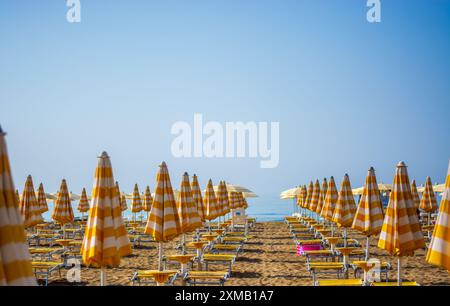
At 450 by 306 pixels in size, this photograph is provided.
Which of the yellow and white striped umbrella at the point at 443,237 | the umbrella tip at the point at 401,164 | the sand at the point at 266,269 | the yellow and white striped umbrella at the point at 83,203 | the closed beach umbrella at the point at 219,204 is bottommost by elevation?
the sand at the point at 266,269

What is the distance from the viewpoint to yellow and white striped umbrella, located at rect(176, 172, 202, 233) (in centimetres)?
1132

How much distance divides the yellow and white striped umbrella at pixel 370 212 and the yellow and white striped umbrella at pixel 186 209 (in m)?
3.60

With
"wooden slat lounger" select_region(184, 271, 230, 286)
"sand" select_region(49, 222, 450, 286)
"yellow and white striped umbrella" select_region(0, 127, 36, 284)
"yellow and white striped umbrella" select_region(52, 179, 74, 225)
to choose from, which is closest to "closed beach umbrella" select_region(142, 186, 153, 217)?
"sand" select_region(49, 222, 450, 286)

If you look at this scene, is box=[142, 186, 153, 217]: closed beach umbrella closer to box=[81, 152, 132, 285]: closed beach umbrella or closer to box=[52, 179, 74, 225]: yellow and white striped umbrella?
box=[52, 179, 74, 225]: yellow and white striped umbrella

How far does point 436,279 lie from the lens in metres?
10.7

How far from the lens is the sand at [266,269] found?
35.0ft

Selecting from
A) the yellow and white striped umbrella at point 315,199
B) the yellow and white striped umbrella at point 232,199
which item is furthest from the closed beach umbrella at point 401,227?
the yellow and white striped umbrella at point 232,199

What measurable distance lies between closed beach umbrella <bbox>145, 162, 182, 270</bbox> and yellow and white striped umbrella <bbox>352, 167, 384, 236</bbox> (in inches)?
152

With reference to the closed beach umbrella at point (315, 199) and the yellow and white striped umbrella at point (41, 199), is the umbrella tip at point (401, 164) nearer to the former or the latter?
the closed beach umbrella at point (315, 199)

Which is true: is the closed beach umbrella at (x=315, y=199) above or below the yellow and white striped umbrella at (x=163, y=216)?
below

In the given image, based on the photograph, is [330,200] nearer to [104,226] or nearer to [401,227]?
[401,227]

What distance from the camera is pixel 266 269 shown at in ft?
40.6
